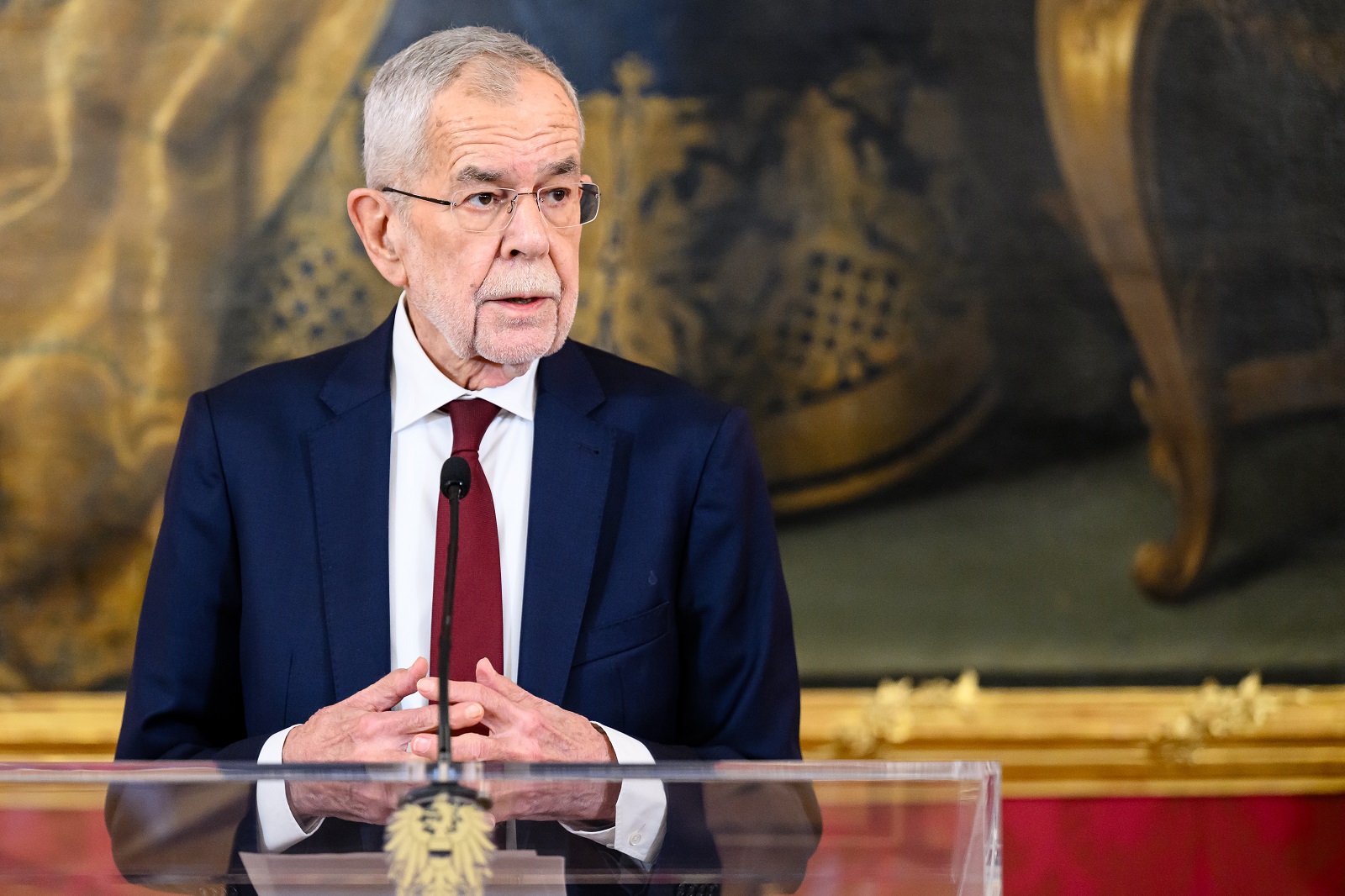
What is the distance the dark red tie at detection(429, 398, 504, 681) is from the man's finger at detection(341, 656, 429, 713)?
219 mm

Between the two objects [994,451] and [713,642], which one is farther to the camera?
[994,451]

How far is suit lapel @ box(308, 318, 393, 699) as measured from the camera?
75.0 inches

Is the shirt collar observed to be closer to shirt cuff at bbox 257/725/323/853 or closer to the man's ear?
the man's ear

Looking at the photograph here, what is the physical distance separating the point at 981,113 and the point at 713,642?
1860 millimetres

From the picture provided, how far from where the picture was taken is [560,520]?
1.96 meters

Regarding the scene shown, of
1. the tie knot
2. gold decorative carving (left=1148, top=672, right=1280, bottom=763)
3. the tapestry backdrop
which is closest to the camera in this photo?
the tie knot

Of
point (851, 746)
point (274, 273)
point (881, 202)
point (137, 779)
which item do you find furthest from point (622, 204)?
point (137, 779)

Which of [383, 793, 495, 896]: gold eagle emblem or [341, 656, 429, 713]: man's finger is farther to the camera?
[341, 656, 429, 713]: man's finger

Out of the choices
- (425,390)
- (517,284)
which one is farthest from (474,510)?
(517,284)

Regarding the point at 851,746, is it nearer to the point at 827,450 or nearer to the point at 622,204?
the point at 827,450

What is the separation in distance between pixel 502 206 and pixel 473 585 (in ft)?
1.72

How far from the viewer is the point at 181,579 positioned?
1936 mm

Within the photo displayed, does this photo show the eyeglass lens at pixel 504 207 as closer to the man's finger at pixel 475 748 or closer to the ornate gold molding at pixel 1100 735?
the man's finger at pixel 475 748

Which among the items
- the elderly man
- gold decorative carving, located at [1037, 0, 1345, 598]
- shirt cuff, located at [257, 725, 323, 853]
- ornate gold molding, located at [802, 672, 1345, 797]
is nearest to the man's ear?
the elderly man
